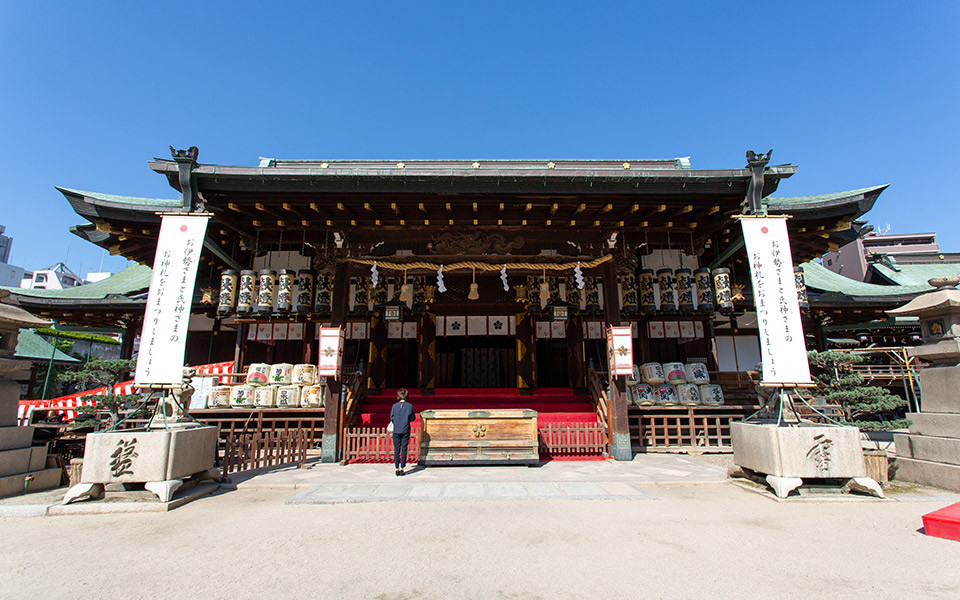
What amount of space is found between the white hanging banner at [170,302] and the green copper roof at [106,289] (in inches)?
286

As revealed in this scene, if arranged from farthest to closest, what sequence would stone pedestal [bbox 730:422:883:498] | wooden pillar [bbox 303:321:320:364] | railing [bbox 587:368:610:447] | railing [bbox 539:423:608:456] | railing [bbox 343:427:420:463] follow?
wooden pillar [bbox 303:321:320:364]
railing [bbox 587:368:610:447]
railing [bbox 539:423:608:456]
railing [bbox 343:427:420:463]
stone pedestal [bbox 730:422:883:498]

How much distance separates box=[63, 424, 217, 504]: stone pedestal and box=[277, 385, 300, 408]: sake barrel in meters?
4.75

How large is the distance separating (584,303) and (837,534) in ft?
25.8

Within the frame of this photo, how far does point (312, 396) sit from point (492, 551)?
850 centimetres

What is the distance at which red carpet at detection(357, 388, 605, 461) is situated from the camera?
11781 mm

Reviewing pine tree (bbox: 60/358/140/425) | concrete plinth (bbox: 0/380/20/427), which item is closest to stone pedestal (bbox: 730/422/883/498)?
concrete plinth (bbox: 0/380/20/427)

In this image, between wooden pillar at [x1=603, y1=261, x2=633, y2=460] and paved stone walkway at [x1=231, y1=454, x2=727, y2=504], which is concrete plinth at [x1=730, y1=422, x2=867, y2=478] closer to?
paved stone walkway at [x1=231, y1=454, x2=727, y2=504]

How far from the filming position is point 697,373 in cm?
1215

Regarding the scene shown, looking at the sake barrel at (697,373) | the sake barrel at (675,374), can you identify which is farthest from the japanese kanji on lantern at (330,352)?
the sake barrel at (697,373)

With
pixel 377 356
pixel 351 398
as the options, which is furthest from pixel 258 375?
pixel 377 356

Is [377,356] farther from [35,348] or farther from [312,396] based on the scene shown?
[35,348]

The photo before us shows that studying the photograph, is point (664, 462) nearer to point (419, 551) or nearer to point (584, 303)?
point (584, 303)

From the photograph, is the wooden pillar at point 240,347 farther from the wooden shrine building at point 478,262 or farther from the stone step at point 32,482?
the stone step at point 32,482

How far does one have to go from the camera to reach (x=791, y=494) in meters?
6.62
